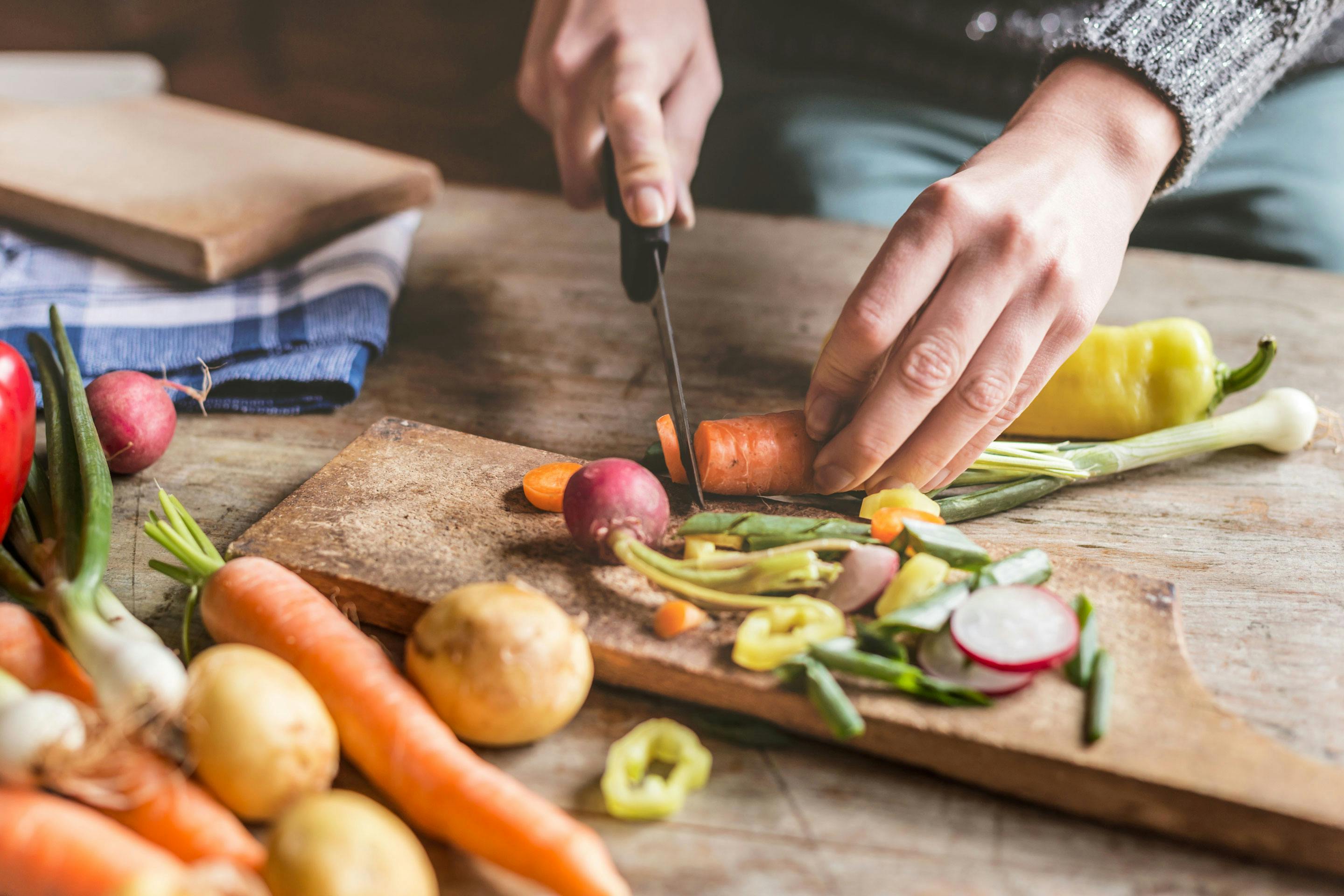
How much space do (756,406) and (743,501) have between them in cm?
40

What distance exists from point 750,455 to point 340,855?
0.93 metres

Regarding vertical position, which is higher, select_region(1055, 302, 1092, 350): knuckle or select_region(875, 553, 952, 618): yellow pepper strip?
select_region(1055, 302, 1092, 350): knuckle

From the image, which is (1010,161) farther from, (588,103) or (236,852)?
(236,852)

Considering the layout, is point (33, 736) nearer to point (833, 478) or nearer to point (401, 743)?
point (401, 743)

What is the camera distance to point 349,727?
3.73ft

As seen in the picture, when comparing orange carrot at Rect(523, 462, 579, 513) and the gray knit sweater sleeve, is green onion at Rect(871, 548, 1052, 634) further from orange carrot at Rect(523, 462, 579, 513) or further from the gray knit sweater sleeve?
the gray knit sweater sleeve

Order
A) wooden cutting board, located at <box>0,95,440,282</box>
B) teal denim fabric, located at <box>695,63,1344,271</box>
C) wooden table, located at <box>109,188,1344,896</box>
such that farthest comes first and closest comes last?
teal denim fabric, located at <box>695,63,1344,271</box> → wooden cutting board, located at <box>0,95,440,282</box> → wooden table, located at <box>109,188,1344,896</box>

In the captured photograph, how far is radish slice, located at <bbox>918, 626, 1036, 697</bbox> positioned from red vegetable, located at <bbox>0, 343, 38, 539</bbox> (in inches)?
52.0

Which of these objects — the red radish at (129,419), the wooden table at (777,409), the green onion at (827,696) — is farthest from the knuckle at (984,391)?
the red radish at (129,419)

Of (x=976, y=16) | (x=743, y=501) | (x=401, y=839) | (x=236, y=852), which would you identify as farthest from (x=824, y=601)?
(x=976, y=16)

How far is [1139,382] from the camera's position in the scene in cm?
185

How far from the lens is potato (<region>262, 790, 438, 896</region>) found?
34.4 inches

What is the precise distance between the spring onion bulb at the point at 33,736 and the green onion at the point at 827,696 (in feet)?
2.57

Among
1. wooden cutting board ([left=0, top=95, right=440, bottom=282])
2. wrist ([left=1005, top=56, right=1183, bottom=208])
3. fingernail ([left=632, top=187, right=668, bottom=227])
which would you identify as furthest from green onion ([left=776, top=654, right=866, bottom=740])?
wooden cutting board ([left=0, top=95, right=440, bottom=282])
